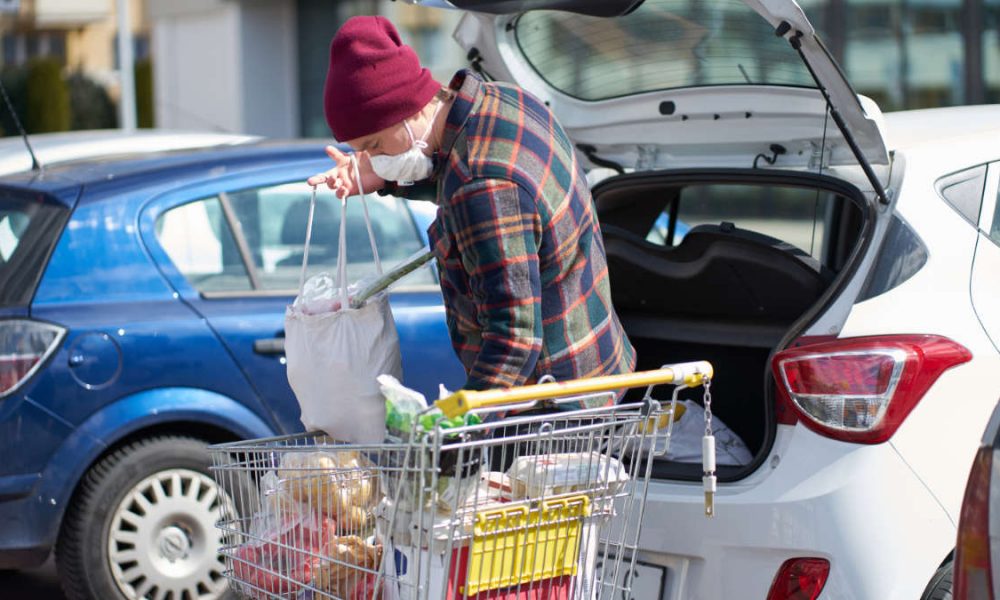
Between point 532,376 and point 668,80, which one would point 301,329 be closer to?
point 532,376

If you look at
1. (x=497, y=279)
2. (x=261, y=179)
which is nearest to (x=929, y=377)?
(x=497, y=279)

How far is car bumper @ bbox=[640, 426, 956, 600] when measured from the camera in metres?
2.93

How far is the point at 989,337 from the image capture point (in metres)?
3.08

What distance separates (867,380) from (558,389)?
2.87 ft

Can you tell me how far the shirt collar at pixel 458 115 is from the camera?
9.18ft

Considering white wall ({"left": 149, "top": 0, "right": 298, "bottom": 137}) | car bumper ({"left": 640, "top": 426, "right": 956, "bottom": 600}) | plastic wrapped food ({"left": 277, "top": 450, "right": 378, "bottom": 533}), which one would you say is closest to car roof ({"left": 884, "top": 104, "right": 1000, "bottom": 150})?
car bumper ({"left": 640, "top": 426, "right": 956, "bottom": 600})

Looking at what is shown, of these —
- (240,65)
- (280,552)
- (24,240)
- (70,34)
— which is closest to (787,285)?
(280,552)

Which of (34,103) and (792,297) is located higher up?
(34,103)

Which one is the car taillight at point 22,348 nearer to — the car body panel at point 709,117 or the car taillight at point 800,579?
the car body panel at point 709,117

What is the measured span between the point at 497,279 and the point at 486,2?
1216 mm

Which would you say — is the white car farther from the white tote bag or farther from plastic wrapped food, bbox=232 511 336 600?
plastic wrapped food, bbox=232 511 336 600

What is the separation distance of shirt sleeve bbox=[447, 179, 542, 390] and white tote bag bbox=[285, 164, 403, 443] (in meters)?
0.27

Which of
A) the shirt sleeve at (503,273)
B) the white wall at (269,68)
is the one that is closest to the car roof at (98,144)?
the shirt sleeve at (503,273)

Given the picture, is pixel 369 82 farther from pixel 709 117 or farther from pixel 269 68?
pixel 269 68
